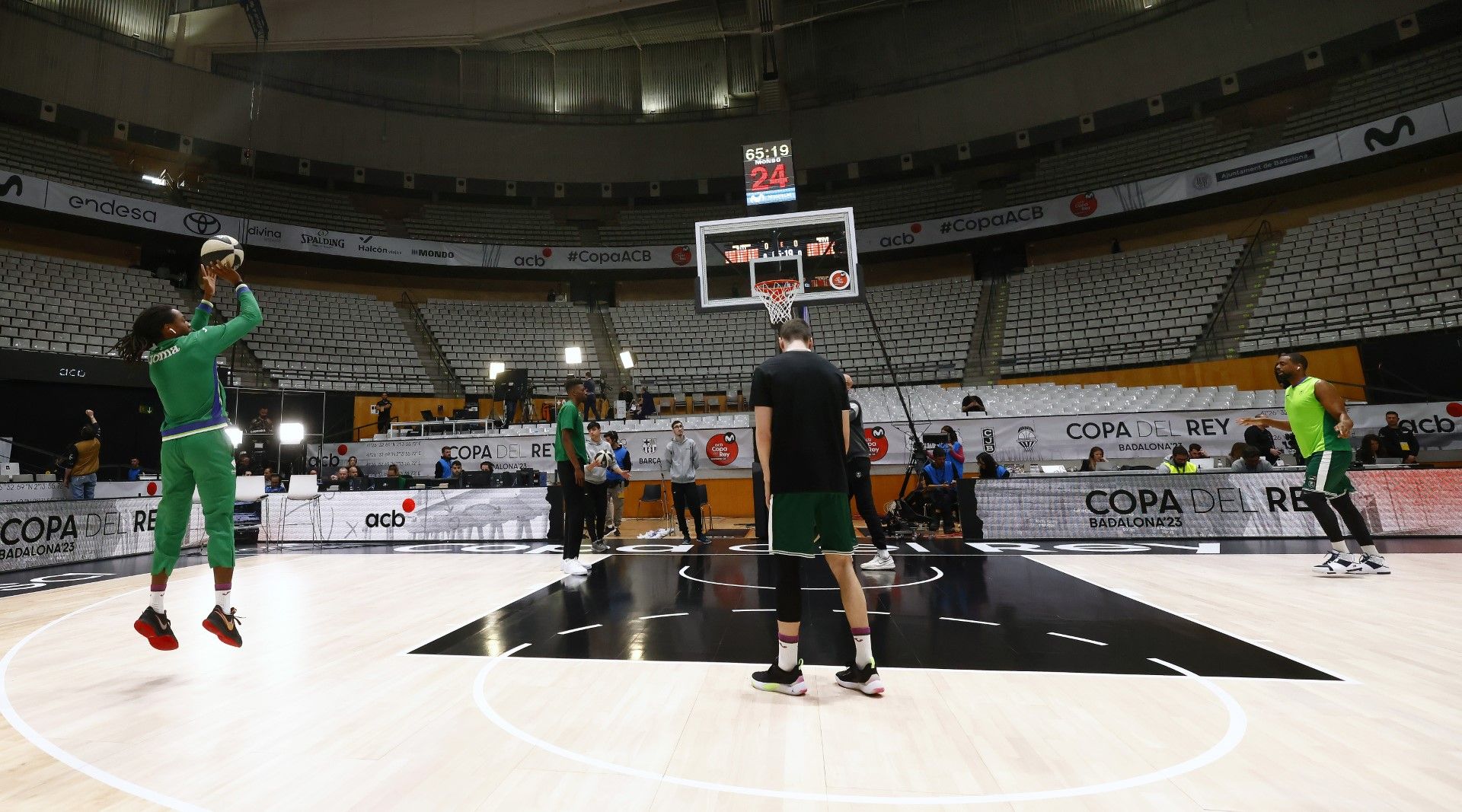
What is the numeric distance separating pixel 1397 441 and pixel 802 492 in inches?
541

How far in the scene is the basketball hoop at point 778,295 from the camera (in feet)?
34.6

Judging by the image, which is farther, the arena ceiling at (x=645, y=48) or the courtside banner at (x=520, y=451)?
the arena ceiling at (x=645, y=48)

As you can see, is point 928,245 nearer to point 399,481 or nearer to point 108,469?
point 399,481

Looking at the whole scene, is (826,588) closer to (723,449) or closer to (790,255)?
(790,255)

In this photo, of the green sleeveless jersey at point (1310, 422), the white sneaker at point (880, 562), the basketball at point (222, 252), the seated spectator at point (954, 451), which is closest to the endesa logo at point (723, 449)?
the seated spectator at point (954, 451)

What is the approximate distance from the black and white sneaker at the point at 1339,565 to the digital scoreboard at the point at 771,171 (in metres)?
13.6

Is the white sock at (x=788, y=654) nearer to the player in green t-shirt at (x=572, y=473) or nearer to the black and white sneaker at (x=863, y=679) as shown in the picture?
the black and white sneaker at (x=863, y=679)

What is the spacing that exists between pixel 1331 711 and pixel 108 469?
21530mm

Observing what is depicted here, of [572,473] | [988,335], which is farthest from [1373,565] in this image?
[988,335]

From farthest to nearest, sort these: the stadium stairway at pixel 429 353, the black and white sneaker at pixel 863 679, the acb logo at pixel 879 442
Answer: the stadium stairway at pixel 429 353, the acb logo at pixel 879 442, the black and white sneaker at pixel 863 679

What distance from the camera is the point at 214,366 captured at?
3457 millimetres

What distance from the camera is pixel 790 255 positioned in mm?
11031

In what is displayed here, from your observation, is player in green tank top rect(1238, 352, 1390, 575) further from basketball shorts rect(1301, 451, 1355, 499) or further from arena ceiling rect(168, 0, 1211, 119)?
arena ceiling rect(168, 0, 1211, 119)

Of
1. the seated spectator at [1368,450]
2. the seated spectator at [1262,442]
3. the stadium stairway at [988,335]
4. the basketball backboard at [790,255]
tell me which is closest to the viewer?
the seated spectator at [1262,442]
